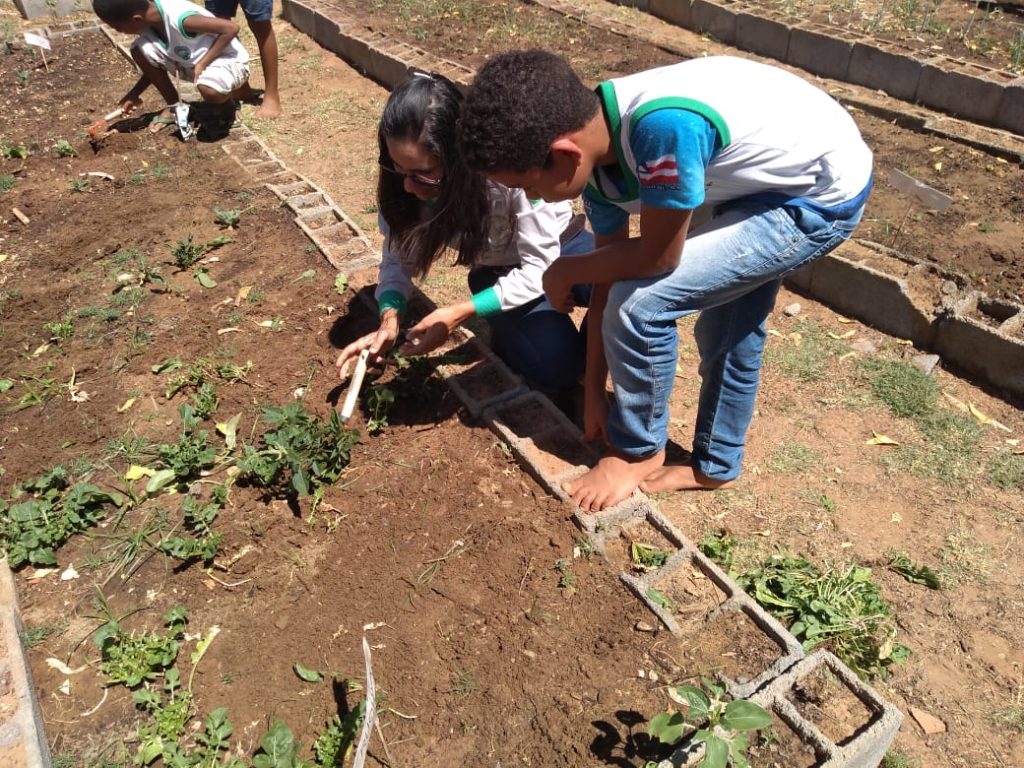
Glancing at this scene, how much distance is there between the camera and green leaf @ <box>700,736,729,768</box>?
166 centimetres

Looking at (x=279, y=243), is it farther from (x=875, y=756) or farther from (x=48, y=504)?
(x=875, y=756)

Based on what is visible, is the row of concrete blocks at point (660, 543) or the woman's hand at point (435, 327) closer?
the row of concrete blocks at point (660, 543)

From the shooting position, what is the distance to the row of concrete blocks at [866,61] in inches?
203

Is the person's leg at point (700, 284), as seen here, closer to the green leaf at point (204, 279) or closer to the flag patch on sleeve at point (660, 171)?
the flag patch on sleeve at point (660, 171)

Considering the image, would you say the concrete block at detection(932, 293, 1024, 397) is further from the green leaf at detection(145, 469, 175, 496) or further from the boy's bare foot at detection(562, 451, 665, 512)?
the green leaf at detection(145, 469, 175, 496)

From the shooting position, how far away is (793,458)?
9.82 ft

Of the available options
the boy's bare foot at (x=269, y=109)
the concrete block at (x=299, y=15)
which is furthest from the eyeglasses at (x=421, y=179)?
the concrete block at (x=299, y=15)

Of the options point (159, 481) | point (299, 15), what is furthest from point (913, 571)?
point (299, 15)

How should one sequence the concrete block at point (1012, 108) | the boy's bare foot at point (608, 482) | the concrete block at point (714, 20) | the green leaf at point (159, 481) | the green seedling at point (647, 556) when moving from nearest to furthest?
the green seedling at point (647, 556) → the boy's bare foot at point (608, 482) → the green leaf at point (159, 481) → the concrete block at point (1012, 108) → the concrete block at point (714, 20)

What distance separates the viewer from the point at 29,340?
11.9 feet

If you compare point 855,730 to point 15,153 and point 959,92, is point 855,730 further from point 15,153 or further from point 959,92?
point 15,153

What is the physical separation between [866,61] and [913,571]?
4671 millimetres

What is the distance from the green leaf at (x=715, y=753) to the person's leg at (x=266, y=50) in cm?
570

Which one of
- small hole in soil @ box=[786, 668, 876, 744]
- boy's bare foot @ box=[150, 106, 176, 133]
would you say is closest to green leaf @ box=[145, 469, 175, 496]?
small hole in soil @ box=[786, 668, 876, 744]
